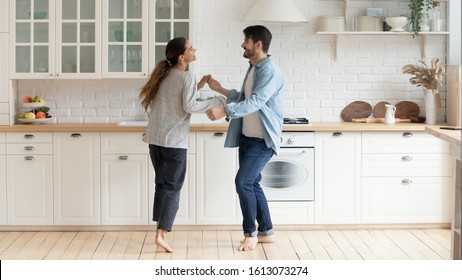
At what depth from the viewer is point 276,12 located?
645cm

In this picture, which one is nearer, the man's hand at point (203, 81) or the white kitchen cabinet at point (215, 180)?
the man's hand at point (203, 81)

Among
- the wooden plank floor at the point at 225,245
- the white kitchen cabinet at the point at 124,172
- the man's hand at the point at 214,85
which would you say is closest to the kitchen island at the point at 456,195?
the wooden plank floor at the point at 225,245

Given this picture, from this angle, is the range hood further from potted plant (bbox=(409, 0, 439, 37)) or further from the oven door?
the oven door

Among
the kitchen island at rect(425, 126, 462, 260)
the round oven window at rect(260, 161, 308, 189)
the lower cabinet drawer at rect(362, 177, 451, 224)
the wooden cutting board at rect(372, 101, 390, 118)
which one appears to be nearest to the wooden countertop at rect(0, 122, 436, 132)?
the round oven window at rect(260, 161, 308, 189)

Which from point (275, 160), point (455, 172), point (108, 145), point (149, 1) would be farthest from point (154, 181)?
point (455, 172)

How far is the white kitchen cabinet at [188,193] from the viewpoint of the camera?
637cm

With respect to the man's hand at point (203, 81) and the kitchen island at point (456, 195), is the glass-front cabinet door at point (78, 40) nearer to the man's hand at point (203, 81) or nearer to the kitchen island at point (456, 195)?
the man's hand at point (203, 81)

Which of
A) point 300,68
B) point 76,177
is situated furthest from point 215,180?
point 300,68

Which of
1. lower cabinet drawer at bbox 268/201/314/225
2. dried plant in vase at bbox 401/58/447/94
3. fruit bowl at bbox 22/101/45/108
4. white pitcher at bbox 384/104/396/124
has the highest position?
dried plant in vase at bbox 401/58/447/94

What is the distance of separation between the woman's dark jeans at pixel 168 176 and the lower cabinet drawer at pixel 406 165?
1.58 metres

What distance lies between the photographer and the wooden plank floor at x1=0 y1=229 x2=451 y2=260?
5.68 metres

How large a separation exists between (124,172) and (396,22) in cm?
250

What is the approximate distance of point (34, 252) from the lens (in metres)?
5.78

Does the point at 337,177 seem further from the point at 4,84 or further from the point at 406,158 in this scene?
the point at 4,84
